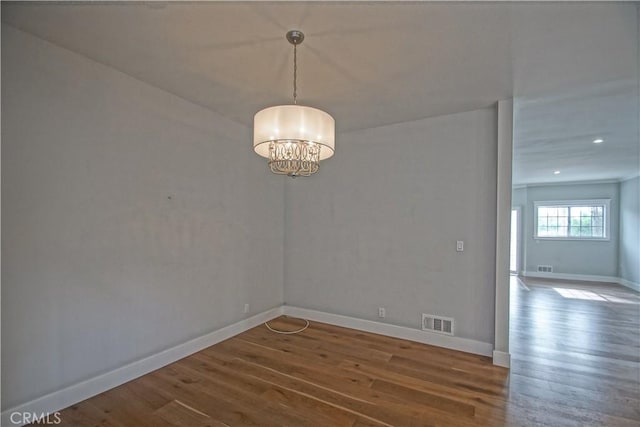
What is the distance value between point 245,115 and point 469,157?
2.63 meters

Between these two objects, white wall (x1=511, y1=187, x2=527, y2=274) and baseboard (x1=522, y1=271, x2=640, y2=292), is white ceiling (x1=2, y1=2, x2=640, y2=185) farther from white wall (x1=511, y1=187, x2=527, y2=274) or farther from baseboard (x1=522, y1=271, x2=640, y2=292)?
baseboard (x1=522, y1=271, x2=640, y2=292)

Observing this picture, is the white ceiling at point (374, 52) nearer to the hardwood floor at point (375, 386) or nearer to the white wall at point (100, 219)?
the white wall at point (100, 219)

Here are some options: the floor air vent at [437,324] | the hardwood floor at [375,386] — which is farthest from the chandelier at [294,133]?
the floor air vent at [437,324]

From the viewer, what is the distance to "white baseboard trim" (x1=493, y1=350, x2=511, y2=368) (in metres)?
2.83

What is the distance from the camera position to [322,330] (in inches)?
149

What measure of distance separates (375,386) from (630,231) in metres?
7.96

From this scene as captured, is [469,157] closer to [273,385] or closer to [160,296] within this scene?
[273,385]

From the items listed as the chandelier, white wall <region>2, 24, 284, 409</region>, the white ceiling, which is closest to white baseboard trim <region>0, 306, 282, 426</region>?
white wall <region>2, 24, 284, 409</region>

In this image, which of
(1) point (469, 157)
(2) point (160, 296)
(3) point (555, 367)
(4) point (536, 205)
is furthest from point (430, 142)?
(4) point (536, 205)

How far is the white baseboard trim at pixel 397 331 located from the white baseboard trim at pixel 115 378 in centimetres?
101

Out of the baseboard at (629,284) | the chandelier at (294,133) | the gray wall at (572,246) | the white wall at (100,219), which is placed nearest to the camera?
the chandelier at (294,133)

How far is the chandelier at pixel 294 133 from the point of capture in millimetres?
1723

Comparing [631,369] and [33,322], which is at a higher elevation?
[33,322]

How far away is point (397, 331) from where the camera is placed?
356 cm
